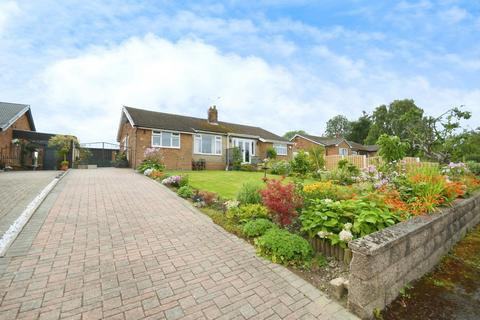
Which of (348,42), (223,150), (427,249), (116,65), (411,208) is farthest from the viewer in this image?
(223,150)

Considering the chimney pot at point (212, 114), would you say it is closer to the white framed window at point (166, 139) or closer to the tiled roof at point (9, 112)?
the white framed window at point (166, 139)

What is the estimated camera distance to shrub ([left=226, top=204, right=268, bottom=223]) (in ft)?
16.5

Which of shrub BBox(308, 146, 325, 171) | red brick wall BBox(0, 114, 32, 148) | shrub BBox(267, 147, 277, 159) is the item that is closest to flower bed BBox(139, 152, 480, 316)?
shrub BBox(308, 146, 325, 171)

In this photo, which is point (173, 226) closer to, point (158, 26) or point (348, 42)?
point (158, 26)

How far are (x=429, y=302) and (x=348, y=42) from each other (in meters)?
9.74

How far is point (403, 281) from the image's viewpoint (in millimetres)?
2881

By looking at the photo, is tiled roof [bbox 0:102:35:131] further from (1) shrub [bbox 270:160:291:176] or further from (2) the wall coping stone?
(2) the wall coping stone

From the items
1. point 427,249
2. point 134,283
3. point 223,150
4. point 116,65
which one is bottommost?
point 134,283

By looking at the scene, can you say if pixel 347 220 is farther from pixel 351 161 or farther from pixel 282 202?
pixel 351 161

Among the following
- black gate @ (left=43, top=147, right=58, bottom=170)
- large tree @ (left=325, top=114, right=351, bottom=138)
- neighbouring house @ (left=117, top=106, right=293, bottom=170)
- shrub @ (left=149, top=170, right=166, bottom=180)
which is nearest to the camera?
shrub @ (left=149, top=170, right=166, bottom=180)

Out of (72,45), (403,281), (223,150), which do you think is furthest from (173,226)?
(223,150)

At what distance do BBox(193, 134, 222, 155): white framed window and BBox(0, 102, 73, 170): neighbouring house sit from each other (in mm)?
10071

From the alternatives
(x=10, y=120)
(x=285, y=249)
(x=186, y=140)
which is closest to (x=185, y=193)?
(x=285, y=249)

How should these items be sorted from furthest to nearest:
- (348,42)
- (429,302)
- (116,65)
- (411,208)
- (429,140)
A: 1. (429,140)
2. (116,65)
3. (348,42)
4. (411,208)
5. (429,302)
